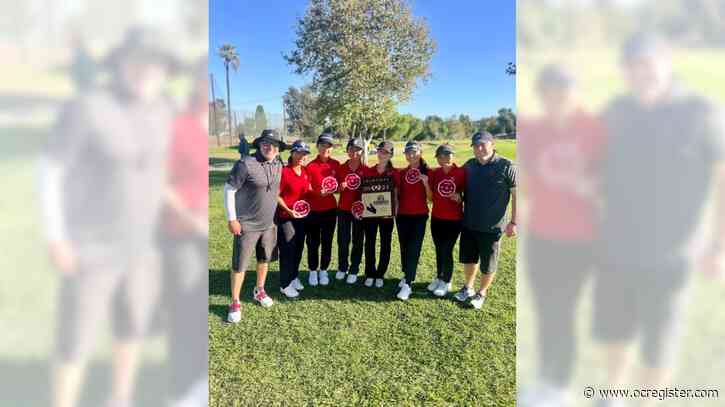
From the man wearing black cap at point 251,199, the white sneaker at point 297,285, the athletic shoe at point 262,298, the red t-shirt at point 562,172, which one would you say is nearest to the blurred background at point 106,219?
the red t-shirt at point 562,172

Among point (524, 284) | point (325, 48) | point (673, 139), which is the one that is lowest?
point (524, 284)

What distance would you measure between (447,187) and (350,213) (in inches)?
50.5

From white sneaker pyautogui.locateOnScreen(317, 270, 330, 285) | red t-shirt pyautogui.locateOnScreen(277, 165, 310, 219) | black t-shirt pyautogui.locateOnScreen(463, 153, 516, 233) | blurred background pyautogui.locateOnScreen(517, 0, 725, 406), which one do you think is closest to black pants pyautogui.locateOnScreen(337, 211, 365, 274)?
white sneaker pyautogui.locateOnScreen(317, 270, 330, 285)

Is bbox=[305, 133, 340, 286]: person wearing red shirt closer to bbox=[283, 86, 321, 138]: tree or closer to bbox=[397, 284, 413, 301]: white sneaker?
bbox=[397, 284, 413, 301]: white sneaker

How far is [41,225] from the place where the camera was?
1.54 metres

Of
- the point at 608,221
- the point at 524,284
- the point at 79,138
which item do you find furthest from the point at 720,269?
the point at 79,138

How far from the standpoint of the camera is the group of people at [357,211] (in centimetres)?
405

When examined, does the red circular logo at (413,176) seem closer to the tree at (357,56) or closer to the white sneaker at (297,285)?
the white sneaker at (297,285)

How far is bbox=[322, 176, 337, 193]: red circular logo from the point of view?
16.0 ft

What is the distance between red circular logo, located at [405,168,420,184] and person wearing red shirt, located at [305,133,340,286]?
86cm

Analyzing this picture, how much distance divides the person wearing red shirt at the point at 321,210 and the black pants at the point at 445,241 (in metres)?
1.25

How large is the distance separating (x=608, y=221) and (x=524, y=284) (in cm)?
45

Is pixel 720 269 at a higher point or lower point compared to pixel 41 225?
lower

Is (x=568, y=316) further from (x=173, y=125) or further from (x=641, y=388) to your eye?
(x=173, y=125)
